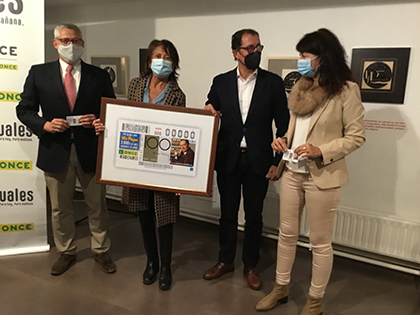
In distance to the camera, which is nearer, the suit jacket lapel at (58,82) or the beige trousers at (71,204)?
the suit jacket lapel at (58,82)

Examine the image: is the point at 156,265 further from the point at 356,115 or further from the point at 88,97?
the point at 356,115

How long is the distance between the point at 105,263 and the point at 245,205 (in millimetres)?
1130

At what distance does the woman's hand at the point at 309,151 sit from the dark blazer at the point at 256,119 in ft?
1.34

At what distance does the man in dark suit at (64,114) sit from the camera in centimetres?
231

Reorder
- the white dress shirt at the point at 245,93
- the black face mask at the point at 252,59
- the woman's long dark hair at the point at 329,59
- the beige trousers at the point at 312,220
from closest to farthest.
Answer: the woman's long dark hair at the point at 329,59 → the beige trousers at the point at 312,220 → the black face mask at the point at 252,59 → the white dress shirt at the point at 245,93

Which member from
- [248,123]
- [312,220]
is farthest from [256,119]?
[312,220]

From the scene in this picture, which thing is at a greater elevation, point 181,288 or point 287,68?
point 287,68

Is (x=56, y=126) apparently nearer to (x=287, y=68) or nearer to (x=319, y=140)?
(x=319, y=140)

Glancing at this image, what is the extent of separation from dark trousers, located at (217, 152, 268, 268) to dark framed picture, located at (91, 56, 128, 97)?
2015 millimetres

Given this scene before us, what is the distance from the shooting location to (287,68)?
2973 mm

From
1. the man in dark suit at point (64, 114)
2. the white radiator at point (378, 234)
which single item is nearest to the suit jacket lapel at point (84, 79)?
the man in dark suit at point (64, 114)

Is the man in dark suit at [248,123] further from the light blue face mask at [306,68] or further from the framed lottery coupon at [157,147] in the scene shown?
the light blue face mask at [306,68]

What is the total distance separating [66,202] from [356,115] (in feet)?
6.54

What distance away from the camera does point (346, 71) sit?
183 cm
